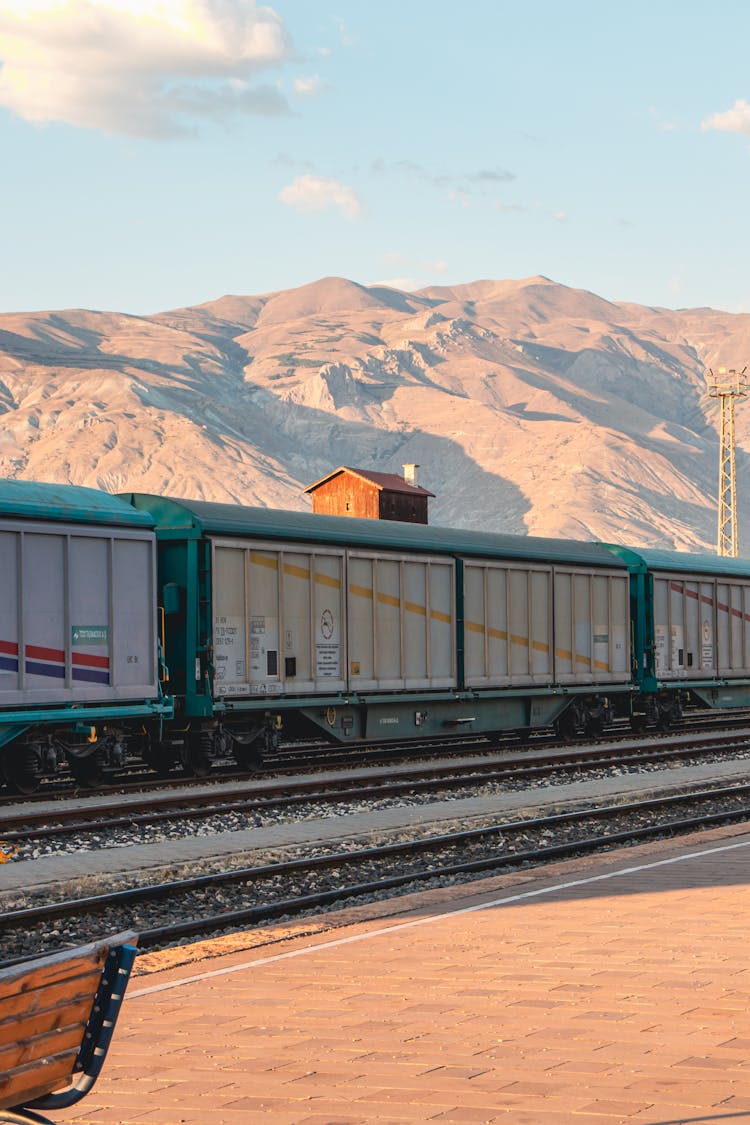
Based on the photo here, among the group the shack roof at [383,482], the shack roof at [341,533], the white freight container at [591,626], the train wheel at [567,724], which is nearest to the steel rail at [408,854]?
the shack roof at [341,533]

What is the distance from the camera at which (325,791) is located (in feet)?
68.0

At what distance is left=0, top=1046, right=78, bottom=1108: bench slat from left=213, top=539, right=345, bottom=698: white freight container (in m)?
17.3

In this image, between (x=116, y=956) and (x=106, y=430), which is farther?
(x=106, y=430)

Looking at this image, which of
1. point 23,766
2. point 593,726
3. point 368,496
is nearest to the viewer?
point 23,766

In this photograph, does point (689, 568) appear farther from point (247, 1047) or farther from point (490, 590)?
point (247, 1047)

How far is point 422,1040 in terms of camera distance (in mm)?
7094

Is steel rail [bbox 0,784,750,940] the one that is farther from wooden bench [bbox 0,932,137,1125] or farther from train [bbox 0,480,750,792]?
train [bbox 0,480,750,792]

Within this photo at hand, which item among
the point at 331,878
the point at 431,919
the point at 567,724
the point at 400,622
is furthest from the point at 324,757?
the point at 431,919

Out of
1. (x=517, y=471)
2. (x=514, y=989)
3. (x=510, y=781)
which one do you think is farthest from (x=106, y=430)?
(x=514, y=989)

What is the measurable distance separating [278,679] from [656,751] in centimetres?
804

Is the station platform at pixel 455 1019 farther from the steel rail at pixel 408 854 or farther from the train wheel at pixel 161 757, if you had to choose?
the train wheel at pixel 161 757

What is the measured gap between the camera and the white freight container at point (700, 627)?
3369 cm

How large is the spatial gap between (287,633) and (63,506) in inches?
193

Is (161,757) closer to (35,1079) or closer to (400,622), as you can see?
(400,622)
